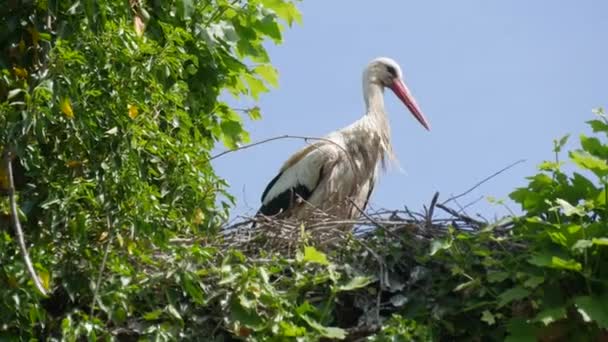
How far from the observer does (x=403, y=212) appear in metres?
4.88

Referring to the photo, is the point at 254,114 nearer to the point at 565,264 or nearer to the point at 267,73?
the point at 267,73

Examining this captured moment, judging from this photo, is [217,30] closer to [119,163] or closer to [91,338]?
[119,163]

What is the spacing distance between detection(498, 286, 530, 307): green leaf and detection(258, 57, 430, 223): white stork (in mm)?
2498

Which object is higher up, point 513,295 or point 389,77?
point 389,77

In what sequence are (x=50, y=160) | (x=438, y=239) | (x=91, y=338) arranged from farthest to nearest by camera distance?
(x=438, y=239) < (x=50, y=160) < (x=91, y=338)

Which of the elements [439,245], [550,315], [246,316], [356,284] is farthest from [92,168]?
[550,315]

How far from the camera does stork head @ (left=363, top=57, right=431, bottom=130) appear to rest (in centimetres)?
768

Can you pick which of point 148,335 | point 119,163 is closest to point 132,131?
point 119,163

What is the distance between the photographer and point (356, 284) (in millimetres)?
4312

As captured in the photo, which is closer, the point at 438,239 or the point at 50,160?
the point at 50,160

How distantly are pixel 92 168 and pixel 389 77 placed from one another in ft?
12.5

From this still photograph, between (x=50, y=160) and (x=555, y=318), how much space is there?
1613 mm

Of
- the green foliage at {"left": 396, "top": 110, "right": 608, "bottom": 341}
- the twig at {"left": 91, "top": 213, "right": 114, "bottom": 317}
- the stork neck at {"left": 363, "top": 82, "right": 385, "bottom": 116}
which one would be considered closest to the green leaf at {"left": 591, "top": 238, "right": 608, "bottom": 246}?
the green foliage at {"left": 396, "top": 110, "right": 608, "bottom": 341}

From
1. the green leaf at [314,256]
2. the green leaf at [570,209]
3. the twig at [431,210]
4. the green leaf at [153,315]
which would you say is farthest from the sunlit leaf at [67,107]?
the green leaf at [570,209]
